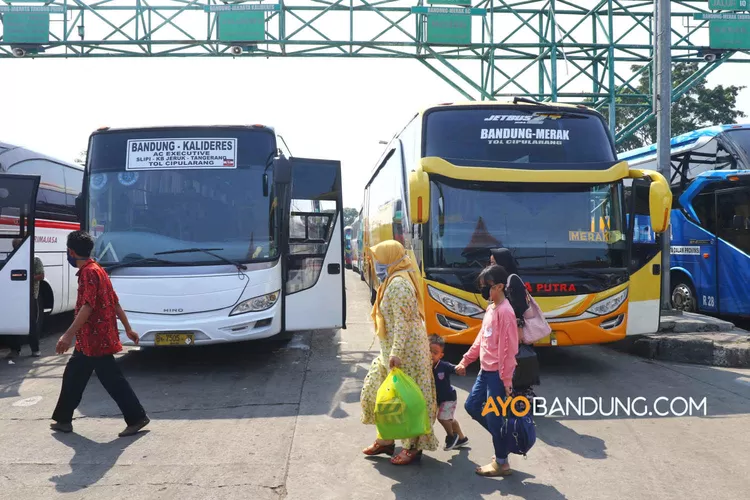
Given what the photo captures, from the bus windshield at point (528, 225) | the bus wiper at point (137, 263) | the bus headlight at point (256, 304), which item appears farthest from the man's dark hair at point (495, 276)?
the bus wiper at point (137, 263)

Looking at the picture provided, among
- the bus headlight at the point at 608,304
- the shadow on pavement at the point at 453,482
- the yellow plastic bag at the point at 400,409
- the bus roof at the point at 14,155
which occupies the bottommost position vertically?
the shadow on pavement at the point at 453,482

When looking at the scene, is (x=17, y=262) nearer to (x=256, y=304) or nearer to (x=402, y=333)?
(x=256, y=304)

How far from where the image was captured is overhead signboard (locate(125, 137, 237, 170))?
8.61m

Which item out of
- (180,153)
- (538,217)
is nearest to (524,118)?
(538,217)

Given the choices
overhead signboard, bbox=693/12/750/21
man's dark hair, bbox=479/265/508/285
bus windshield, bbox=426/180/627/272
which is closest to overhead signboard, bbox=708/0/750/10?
overhead signboard, bbox=693/12/750/21

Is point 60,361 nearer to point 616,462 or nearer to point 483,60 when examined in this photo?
point 616,462

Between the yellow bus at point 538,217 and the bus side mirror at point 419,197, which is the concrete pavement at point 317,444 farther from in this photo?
the bus side mirror at point 419,197

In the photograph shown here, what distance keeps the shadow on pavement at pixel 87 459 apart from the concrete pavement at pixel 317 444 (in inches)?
0.6

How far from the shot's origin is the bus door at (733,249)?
1167 centimetres

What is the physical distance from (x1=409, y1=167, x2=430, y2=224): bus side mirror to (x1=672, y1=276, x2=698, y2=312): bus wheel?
7.23 meters

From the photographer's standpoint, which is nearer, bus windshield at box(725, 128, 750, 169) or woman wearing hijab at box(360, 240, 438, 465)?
woman wearing hijab at box(360, 240, 438, 465)

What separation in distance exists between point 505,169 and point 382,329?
405 centimetres

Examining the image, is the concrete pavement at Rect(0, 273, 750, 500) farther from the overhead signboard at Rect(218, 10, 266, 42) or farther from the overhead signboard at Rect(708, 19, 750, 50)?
the overhead signboard at Rect(708, 19, 750, 50)

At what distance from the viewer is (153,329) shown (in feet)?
26.2
